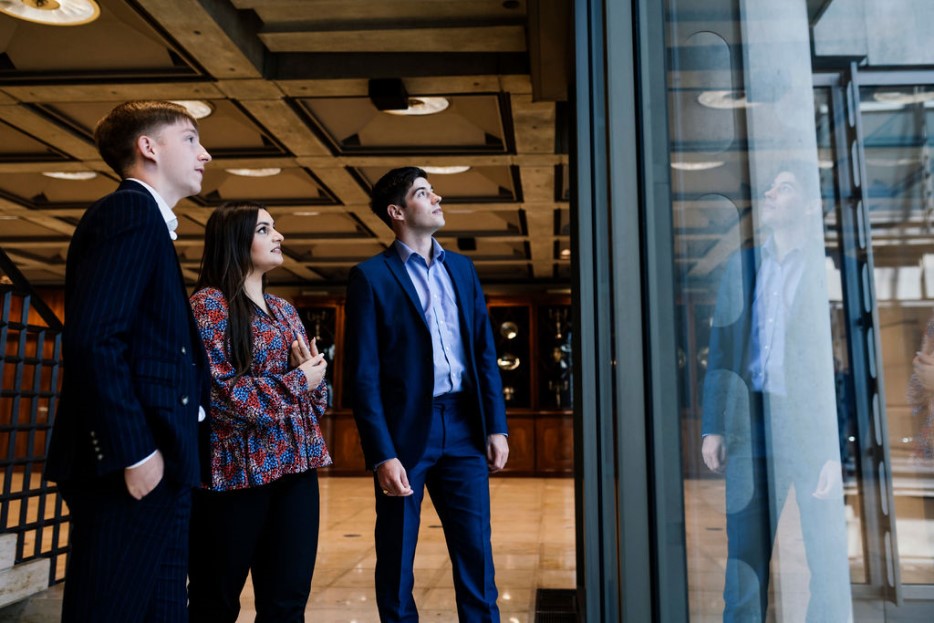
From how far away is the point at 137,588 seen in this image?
130 cm

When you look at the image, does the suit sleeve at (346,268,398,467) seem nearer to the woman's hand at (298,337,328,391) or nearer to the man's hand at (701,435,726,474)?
the woman's hand at (298,337,328,391)

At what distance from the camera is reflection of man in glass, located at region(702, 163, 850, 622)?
49 centimetres

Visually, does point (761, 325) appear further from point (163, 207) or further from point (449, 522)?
point (449, 522)

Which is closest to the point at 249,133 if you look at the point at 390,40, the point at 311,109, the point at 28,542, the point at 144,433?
the point at 311,109

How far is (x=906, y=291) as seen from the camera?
13.7 inches

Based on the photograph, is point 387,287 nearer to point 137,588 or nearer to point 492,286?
point 137,588

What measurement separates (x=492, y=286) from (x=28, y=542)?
8.85 m

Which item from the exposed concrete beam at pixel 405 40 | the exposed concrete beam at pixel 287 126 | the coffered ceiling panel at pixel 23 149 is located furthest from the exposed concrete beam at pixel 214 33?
the coffered ceiling panel at pixel 23 149

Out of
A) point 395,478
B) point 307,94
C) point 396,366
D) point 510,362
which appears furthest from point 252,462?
point 510,362

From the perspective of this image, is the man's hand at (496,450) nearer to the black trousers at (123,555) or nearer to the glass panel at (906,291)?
the black trousers at (123,555)

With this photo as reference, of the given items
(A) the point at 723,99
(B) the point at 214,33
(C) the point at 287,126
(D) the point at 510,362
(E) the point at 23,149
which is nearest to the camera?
(A) the point at 723,99

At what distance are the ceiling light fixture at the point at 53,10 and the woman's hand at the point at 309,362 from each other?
3.50m

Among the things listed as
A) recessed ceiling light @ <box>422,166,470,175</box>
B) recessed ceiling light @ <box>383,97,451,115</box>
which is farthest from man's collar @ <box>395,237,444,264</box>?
recessed ceiling light @ <box>422,166,470,175</box>

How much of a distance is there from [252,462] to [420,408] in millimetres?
458
